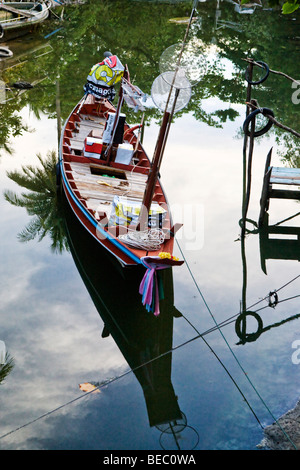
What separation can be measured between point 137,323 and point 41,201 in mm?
4306

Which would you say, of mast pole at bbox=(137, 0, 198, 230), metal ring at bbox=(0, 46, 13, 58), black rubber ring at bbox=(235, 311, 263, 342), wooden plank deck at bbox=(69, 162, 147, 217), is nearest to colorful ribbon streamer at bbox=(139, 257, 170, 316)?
mast pole at bbox=(137, 0, 198, 230)

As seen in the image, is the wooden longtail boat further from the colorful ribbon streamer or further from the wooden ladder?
the wooden ladder

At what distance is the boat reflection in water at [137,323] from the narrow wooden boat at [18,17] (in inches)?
538

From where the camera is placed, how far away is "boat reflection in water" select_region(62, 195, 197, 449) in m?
6.88

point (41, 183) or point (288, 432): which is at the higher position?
point (288, 432)

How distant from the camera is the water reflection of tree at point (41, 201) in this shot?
34.3ft

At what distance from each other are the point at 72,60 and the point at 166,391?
15.3 metres

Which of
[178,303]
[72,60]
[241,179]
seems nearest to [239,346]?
[178,303]

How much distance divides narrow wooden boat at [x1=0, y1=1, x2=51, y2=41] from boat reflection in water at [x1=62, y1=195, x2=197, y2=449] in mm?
13672

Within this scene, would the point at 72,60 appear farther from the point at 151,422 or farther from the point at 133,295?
the point at 151,422

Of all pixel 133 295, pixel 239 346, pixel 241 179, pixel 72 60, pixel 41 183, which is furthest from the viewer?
pixel 72 60

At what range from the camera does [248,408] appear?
6.75 meters

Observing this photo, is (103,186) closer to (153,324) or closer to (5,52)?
(153,324)

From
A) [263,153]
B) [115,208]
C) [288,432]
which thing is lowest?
[263,153]
